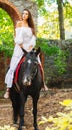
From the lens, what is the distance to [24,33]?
7484 mm

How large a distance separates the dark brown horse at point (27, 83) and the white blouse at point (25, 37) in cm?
53

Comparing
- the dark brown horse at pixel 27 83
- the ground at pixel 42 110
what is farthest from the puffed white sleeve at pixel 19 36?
the ground at pixel 42 110

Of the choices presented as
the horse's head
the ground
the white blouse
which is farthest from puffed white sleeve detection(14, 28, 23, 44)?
the ground

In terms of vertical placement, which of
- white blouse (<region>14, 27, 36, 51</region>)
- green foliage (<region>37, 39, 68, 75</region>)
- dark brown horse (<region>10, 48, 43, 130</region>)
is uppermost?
white blouse (<region>14, 27, 36, 51</region>)

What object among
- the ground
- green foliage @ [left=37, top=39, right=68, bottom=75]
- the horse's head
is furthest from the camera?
green foliage @ [left=37, top=39, right=68, bottom=75]

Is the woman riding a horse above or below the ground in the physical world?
above

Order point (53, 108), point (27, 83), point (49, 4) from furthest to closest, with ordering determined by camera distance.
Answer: point (49, 4), point (53, 108), point (27, 83)

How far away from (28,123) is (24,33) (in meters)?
1.72

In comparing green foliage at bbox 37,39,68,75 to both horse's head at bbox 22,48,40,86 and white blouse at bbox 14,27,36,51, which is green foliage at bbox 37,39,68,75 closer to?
white blouse at bbox 14,27,36,51

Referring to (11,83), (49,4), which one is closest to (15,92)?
(11,83)

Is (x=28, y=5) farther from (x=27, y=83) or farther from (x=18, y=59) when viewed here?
(x=27, y=83)

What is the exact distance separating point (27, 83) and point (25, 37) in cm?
128

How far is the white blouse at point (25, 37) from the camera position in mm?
7367

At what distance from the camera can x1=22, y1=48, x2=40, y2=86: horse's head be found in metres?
6.50
